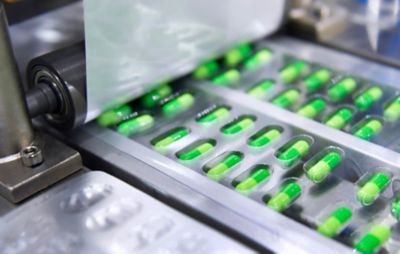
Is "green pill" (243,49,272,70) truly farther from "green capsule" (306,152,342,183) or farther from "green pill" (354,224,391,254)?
"green pill" (354,224,391,254)

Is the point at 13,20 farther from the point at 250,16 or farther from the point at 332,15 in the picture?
the point at 332,15

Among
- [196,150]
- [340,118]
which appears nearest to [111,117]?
[196,150]

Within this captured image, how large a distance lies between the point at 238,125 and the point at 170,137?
0.37 ft

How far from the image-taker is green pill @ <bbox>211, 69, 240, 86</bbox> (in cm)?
108

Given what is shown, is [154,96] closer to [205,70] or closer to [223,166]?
[205,70]

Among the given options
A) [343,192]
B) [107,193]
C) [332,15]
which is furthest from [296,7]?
[107,193]

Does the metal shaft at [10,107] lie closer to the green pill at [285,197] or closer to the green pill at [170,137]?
the green pill at [170,137]

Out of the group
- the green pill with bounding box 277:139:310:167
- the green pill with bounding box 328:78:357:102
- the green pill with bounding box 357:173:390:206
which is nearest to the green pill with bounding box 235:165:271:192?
the green pill with bounding box 277:139:310:167

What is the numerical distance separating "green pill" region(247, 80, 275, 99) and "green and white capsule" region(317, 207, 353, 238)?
1.03 ft

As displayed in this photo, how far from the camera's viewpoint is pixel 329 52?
1168 millimetres

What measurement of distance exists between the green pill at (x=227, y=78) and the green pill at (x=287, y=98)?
4.1 inches

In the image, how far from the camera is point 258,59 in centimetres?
116

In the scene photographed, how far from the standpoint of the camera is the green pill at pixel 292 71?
1094 millimetres

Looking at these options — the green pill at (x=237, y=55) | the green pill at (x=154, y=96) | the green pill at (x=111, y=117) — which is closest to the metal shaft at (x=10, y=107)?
the green pill at (x=111, y=117)
